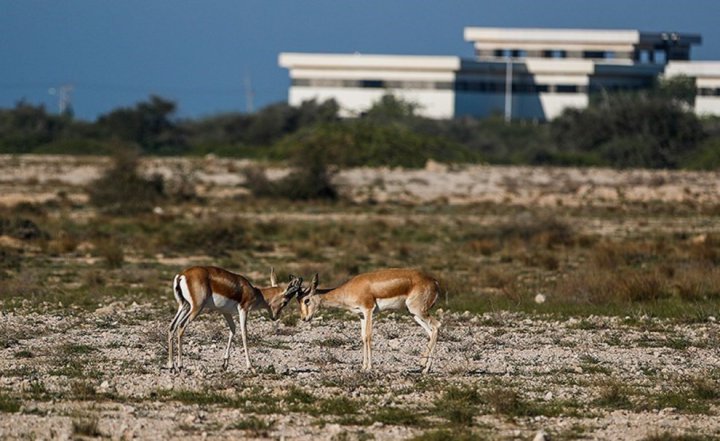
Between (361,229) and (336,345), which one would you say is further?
(361,229)

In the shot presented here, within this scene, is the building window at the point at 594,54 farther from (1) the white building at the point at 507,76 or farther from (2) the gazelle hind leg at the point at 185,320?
(2) the gazelle hind leg at the point at 185,320

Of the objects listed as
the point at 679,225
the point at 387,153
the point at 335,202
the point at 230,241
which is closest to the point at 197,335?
the point at 230,241

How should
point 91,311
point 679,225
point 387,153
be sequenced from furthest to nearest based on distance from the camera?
point 387,153
point 679,225
point 91,311

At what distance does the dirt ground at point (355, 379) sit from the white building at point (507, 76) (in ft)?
342

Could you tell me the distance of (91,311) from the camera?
75.9ft

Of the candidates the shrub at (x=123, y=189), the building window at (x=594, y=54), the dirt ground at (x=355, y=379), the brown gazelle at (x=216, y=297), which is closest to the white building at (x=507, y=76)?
the building window at (x=594, y=54)

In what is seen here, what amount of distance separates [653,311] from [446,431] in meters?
11.2

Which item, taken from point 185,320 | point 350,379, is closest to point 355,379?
point 350,379

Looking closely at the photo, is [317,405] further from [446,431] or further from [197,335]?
[197,335]

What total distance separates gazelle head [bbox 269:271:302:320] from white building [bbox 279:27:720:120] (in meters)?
109

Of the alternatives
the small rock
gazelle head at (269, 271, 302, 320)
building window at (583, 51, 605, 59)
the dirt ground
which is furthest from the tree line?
the small rock

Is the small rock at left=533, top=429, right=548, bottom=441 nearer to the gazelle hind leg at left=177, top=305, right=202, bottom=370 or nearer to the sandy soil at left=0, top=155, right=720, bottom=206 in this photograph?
the gazelle hind leg at left=177, top=305, right=202, bottom=370

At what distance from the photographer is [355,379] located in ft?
52.4

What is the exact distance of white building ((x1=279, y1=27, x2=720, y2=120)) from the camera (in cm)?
13012
